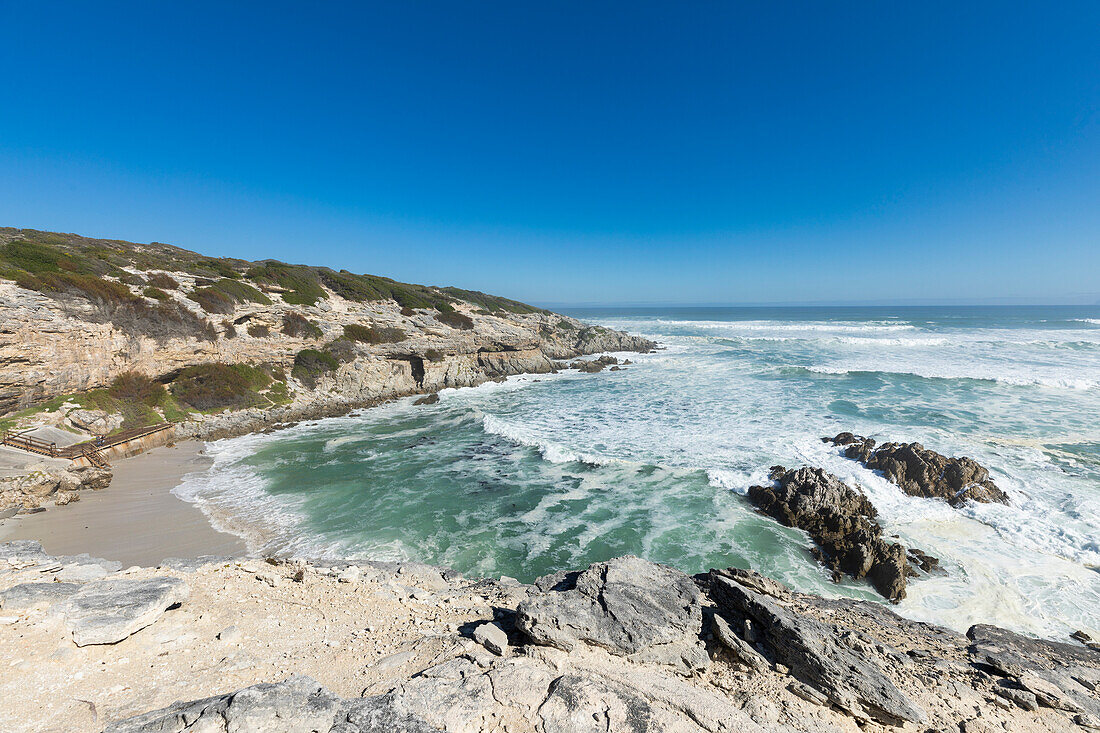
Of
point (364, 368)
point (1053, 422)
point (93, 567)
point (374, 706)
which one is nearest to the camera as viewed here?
point (374, 706)

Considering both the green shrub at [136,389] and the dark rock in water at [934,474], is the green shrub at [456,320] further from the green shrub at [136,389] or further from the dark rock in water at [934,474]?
the dark rock in water at [934,474]

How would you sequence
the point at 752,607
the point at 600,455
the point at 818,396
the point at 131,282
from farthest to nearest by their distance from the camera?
the point at 818,396
the point at 131,282
the point at 600,455
the point at 752,607

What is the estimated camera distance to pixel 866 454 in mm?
16203

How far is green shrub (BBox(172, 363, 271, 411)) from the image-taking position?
22203 mm

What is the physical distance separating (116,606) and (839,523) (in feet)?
51.1

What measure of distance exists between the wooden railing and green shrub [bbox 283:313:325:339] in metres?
12.2

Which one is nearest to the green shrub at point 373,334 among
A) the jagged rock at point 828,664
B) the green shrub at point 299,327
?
the green shrub at point 299,327

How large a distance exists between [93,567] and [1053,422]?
34618 mm

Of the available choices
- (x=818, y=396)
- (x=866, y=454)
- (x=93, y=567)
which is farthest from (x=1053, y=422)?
(x=93, y=567)

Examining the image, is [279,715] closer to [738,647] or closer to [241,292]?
[738,647]

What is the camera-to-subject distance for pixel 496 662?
5281mm

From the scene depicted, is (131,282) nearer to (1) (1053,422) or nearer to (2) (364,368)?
(2) (364,368)

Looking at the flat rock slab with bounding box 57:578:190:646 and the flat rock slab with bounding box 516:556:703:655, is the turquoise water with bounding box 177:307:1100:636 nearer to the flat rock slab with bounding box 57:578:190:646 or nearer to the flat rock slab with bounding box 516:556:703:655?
the flat rock slab with bounding box 516:556:703:655

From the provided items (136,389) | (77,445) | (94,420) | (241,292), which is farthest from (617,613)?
(241,292)
